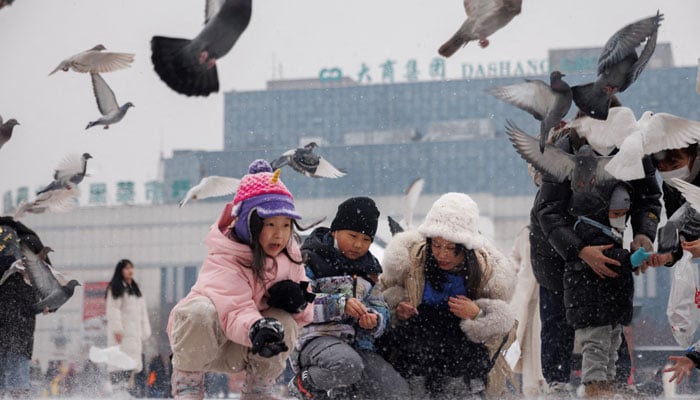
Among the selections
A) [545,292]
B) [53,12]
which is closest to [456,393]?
[545,292]

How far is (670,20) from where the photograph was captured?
15.2ft

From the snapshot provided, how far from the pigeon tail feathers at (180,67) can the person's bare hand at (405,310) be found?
128cm

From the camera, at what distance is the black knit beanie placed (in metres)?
4.25

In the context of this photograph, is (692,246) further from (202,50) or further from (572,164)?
(202,50)

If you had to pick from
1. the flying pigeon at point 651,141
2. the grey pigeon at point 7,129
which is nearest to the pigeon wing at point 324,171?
the grey pigeon at point 7,129

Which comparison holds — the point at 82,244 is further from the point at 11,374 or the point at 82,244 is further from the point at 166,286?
the point at 11,374

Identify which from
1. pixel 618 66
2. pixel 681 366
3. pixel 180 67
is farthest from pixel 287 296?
pixel 618 66

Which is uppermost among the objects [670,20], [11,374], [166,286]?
[670,20]

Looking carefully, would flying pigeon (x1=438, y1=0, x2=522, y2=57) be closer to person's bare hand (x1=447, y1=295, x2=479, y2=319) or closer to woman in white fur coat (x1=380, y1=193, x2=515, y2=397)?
woman in white fur coat (x1=380, y1=193, x2=515, y2=397)

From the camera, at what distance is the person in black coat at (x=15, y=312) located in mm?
6234

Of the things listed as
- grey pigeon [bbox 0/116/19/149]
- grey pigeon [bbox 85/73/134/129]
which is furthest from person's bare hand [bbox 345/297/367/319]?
grey pigeon [bbox 0/116/19/149]

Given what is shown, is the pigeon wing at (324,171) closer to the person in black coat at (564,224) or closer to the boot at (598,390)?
the person in black coat at (564,224)

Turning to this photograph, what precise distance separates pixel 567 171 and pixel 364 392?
1.23 metres

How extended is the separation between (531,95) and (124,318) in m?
4.91
